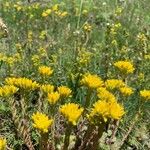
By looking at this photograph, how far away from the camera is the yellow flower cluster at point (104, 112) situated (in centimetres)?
244

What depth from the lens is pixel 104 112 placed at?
8.00 ft

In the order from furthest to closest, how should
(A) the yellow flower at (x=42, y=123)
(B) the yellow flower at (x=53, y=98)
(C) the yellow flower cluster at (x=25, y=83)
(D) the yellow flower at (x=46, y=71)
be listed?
(D) the yellow flower at (x=46, y=71)
(C) the yellow flower cluster at (x=25, y=83)
(B) the yellow flower at (x=53, y=98)
(A) the yellow flower at (x=42, y=123)

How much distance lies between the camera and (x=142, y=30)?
6.09m

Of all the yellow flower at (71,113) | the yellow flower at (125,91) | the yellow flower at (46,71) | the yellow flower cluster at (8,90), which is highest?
the yellow flower at (71,113)

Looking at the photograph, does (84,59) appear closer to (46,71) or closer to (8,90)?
(46,71)

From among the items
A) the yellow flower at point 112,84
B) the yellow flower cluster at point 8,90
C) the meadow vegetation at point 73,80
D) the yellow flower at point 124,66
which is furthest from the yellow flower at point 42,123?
the yellow flower at point 124,66

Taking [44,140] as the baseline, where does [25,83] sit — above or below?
above

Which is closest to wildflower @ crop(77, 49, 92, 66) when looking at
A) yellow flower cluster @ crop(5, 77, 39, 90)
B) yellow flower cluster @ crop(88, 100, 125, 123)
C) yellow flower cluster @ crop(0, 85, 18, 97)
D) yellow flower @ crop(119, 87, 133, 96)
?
yellow flower @ crop(119, 87, 133, 96)

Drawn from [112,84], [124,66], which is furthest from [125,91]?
[124,66]

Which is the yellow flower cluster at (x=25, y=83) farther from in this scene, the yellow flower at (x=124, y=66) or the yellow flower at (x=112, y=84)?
the yellow flower at (x=124, y=66)

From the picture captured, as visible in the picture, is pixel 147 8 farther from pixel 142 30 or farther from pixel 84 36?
pixel 84 36

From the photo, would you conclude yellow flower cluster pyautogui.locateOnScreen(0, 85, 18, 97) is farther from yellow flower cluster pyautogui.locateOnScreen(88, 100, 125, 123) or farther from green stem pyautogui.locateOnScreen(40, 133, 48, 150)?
yellow flower cluster pyautogui.locateOnScreen(88, 100, 125, 123)

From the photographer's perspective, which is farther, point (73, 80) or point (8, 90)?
point (73, 80)

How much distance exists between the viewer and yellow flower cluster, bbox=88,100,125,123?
244 centimetres
